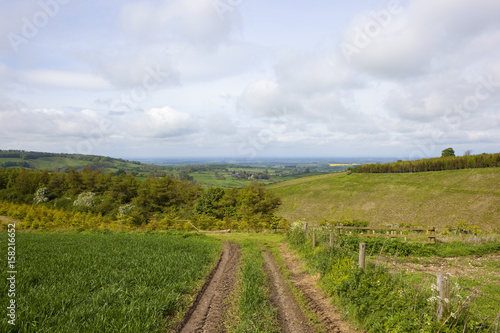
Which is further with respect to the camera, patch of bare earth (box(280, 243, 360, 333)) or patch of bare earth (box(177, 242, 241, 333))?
patch of bare earth (box(280, 243, 360, 333))

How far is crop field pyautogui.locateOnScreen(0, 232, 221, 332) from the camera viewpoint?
567 cm

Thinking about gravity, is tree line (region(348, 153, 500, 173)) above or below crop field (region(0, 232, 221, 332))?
above

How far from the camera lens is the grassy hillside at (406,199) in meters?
44.5

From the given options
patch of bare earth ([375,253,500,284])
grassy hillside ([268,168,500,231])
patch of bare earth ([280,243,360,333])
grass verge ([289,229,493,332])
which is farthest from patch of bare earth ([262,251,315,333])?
grassy hillside ([268,168,500,231])

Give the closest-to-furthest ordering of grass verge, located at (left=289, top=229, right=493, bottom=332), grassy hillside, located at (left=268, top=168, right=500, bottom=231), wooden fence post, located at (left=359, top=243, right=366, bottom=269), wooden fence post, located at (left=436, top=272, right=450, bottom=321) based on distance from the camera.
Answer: grass verge, located at (left=289, top=229, right=493, bottom=332) < wooden fence post, located at (left=436, top=272, right=450, bottom=321) < wooden fence post, located at (left=359, top=243, right=366, bottom=269) < grassy hillside, located at (left=268, top=168, right=500, bottom=231)

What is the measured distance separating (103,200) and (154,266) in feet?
175

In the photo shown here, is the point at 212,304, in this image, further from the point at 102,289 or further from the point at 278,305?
the point at 102,289

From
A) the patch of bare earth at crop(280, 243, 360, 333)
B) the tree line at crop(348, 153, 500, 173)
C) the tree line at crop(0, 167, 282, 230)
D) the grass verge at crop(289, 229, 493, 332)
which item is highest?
the tree line at crop(348, 153, 500, 173)

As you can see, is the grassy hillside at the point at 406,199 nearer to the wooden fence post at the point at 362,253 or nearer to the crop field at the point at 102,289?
the wooden fence post at the point at 362,253

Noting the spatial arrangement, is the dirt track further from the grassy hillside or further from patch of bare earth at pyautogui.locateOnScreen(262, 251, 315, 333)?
the grassy hillside

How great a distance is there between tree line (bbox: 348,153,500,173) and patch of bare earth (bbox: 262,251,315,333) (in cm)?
7613

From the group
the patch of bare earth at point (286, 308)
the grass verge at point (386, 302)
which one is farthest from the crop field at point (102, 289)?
the grass verge at point (386, 302)

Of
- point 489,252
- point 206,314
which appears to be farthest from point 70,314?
point 489,252

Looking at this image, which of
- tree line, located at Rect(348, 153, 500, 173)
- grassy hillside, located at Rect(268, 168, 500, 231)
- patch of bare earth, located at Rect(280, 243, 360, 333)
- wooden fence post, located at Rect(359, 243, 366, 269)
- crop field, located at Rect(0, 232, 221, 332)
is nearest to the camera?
crop field, located at Rect(0, 232, 221, 332)
